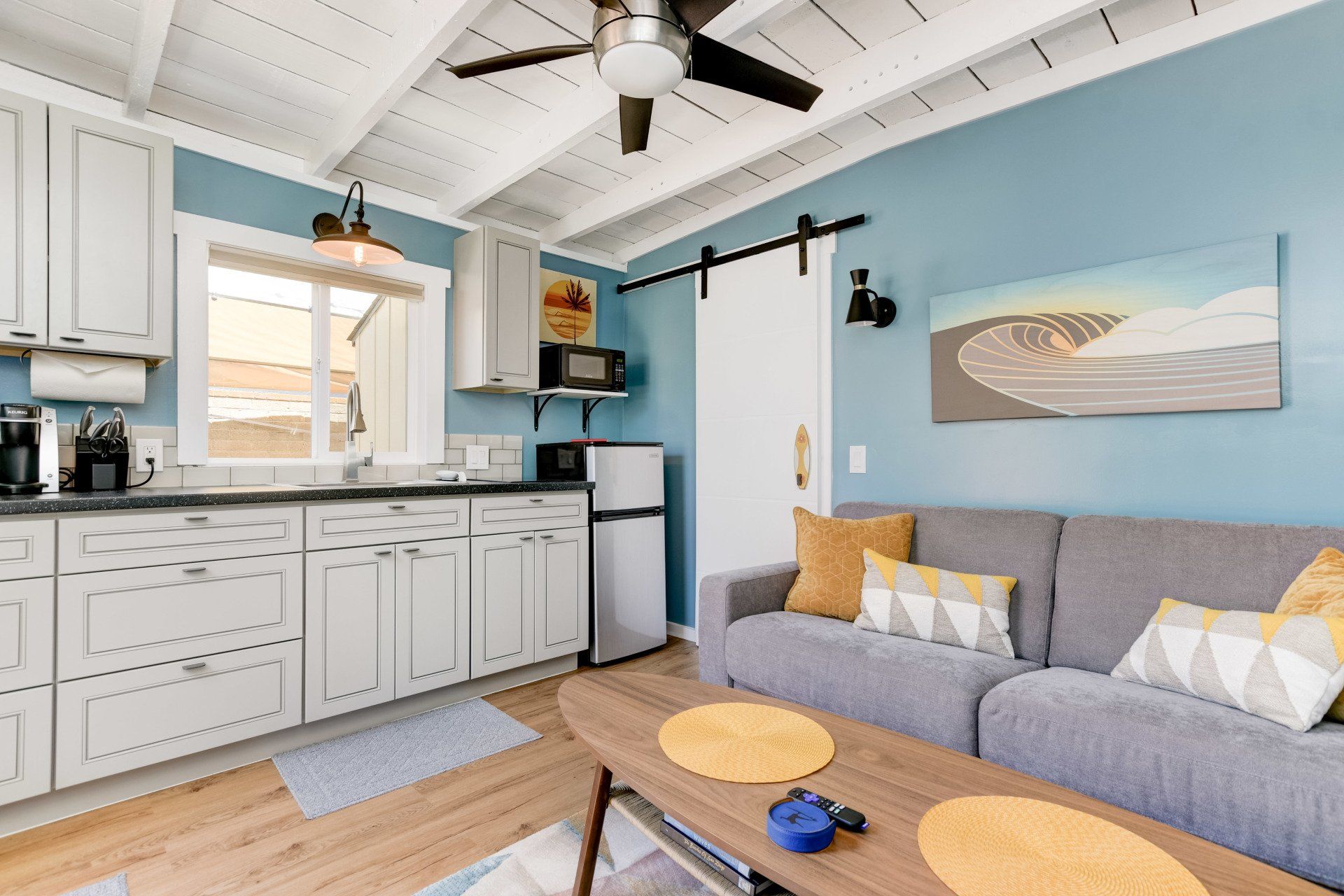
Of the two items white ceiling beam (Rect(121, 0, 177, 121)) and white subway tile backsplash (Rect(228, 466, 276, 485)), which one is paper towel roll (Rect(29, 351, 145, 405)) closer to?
white subway tile backsplash (Rect(228, 466, 276, 485))

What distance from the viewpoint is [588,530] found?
134 inches

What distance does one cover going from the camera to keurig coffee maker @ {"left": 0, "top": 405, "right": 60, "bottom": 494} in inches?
83.0

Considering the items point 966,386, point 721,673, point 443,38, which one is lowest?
point 721,673

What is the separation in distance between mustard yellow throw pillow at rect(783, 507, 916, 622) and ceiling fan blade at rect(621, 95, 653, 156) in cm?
160

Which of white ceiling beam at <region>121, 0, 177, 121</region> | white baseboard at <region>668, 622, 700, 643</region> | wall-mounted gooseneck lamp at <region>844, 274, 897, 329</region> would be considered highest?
white ceiling beam at <region>121, 0, 177, 121</region>

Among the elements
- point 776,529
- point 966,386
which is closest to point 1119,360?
point 966,386

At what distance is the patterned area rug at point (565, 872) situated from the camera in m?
1.60

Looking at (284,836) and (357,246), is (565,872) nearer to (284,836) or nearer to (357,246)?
(284,836)

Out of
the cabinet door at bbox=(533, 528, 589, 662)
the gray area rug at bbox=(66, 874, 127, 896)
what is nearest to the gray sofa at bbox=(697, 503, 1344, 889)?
the cabinet door at bbox=(533, 528, 589, 662)

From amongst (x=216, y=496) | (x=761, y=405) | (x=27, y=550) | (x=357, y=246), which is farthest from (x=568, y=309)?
(x=27, y=550)

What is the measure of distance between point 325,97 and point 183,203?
0.78 metres

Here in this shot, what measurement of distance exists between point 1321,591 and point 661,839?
172cm

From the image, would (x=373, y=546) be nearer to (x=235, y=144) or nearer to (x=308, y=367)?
(x=308, y=367)

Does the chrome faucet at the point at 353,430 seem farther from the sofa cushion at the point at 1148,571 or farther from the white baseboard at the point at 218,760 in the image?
the sofa cushion at the point at 1148,571
